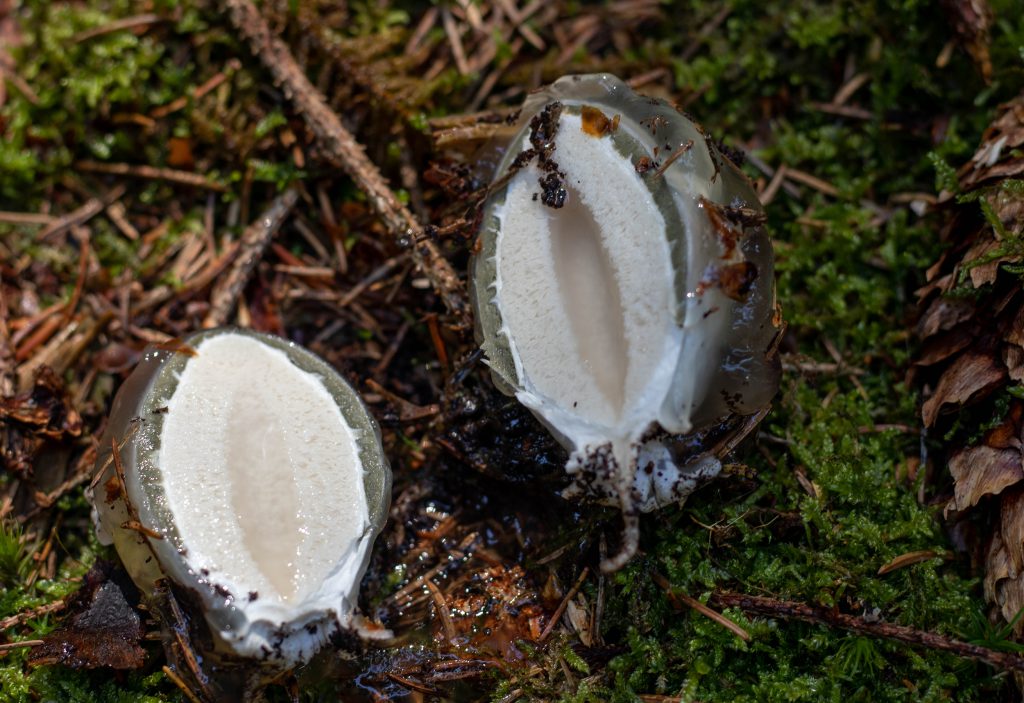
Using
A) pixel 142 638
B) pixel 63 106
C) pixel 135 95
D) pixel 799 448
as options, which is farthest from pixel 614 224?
pixel 63 106

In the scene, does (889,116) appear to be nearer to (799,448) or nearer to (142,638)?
(799,448)

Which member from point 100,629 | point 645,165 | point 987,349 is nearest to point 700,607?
point 987,349

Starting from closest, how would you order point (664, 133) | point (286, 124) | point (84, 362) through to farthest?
point (664, 133), point (84, 362), point (286, 124)

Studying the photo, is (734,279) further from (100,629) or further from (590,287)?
(100,629)

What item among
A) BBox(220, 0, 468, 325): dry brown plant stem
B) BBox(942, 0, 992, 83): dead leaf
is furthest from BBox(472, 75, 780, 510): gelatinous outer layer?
BBox(942, 0, 992, 83): dead leaf

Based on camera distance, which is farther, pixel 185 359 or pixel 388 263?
pixel 388 263

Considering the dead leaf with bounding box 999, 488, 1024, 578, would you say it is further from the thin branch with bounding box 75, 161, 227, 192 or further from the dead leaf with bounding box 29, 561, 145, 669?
the thin branch with bounding box 75, 161, 227, 192

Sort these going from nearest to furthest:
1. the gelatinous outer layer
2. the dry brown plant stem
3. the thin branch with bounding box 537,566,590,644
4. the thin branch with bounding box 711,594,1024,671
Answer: the thin branch with bounding box 711,594,1024,671
the gelatinous outer layer
the thin branch with bounding box 537,566,590,644
the dry brown plant stem

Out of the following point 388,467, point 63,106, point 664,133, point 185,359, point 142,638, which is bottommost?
point 142,638
